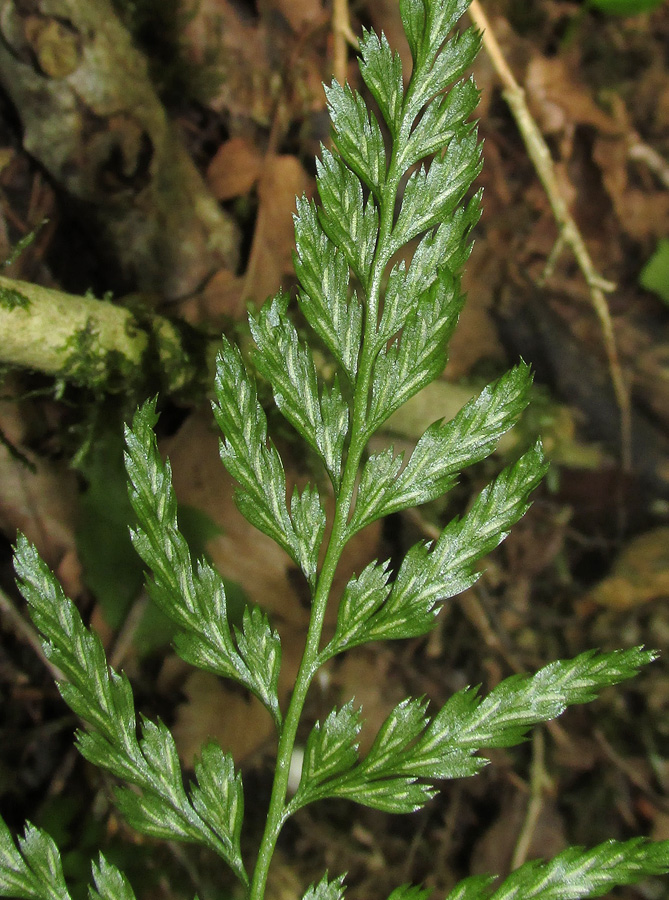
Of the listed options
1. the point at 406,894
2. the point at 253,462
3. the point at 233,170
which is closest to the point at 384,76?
the point at 253,462

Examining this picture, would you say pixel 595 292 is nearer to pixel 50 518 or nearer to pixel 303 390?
pixel 303 390

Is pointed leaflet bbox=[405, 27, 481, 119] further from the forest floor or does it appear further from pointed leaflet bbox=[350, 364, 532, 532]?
the forest floor

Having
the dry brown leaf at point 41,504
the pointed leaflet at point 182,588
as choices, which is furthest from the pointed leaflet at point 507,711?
the dry brown leaf at point 41,504

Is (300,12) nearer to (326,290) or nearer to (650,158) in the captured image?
(650,158)

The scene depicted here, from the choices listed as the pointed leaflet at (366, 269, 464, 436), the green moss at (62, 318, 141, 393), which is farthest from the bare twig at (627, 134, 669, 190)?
the pointed leaflet at (366, 269, 464, 436)

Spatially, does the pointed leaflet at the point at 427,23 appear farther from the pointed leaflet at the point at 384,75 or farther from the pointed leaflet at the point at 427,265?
the pointed leaflet at the point at 427,265
